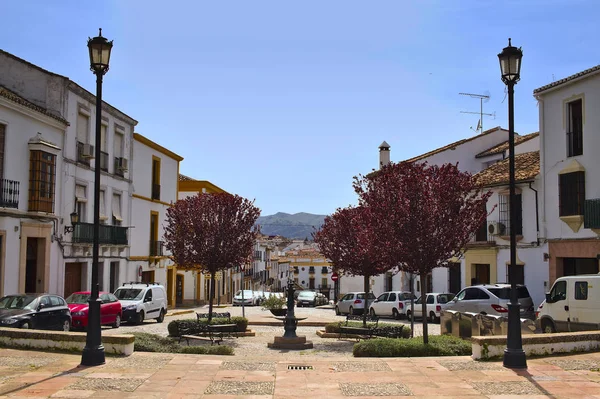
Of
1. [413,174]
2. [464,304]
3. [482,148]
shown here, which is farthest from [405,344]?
[482,148]

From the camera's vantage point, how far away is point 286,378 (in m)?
10.2

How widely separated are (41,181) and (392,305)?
53.0 feet

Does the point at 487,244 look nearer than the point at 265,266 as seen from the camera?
Yes

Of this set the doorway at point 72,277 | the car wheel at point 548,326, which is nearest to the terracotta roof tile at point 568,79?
the car wheel at point 548,326

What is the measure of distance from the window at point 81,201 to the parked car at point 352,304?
13.6 metres

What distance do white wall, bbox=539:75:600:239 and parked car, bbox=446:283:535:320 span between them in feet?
11.9

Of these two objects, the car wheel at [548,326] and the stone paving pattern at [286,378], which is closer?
the stone paving pattern at [286,378]

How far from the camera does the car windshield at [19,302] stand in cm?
1705

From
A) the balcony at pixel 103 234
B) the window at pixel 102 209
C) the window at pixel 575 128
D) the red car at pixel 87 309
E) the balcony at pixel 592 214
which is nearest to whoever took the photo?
the red car at pixel 87 309

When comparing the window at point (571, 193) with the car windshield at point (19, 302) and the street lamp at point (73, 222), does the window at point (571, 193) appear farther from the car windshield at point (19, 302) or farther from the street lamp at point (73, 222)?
the street lamp at point (73, 222)

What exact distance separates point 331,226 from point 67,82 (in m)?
12.4

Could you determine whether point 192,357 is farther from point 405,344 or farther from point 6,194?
point 6,194

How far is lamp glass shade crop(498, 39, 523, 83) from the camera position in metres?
11.5

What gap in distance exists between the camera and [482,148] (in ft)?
121
